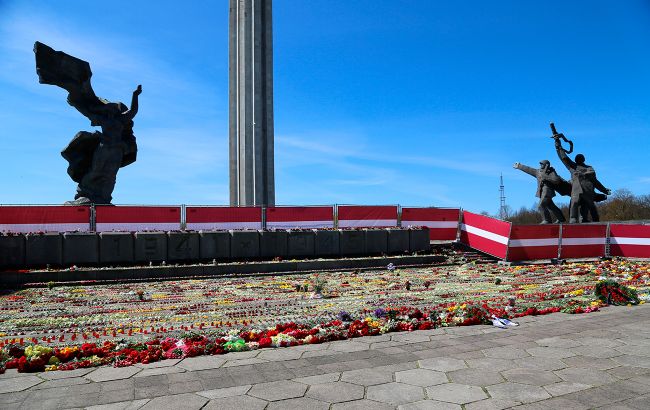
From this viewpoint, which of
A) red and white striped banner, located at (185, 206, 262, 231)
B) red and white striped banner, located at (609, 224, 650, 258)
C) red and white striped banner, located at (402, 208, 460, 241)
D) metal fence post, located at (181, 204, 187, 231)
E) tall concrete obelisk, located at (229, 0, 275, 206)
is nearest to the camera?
→ metal fence post, located at (181, 204, 187, 231)

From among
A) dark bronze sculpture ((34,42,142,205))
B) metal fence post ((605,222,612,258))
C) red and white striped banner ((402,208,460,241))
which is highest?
dark bronze sculpture ((34,42,142,205))

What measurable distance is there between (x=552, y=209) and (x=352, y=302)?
17651 millimetres

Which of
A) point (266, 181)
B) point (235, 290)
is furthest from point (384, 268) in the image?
point (266, 181)

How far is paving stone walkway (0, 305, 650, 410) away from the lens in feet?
13.0

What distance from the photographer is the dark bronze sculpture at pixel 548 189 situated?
23391mm

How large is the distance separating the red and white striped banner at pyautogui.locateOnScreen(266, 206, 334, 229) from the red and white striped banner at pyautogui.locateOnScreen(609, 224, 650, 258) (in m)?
11.2

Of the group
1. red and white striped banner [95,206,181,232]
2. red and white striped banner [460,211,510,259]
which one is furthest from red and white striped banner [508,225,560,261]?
red and white striped banner [95,206,181,232]

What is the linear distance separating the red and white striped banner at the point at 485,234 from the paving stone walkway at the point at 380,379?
37.0 feet

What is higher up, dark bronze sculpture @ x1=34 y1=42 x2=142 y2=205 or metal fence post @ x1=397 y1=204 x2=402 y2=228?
dark bronze sculpture @ x1=34 y1=42 x2=142 y2=205

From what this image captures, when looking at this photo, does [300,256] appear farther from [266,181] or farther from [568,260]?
[266,181]

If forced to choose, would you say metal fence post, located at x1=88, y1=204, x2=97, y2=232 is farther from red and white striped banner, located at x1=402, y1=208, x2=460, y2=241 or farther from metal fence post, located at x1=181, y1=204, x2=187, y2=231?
red and white striped banner, located at x1=402, y1=208, x2=460, y2=241

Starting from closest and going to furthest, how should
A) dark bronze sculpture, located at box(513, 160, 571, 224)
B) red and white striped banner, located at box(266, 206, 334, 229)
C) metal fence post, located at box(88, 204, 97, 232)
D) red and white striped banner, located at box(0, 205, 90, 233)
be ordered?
red and white striped banner, located at box(0, 205, 90, 233) → metal fence post, located at box(88, 204, 97, 232) → red and white striped banner, located at box(266, 206, 334, 229) → dark bronze sculpture, located at box(513, 160, 571, 224)

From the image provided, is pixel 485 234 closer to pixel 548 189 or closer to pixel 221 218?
pixel 548 189

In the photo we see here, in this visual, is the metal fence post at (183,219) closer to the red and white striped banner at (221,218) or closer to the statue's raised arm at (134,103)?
the red and white striped banner at (221,218)
